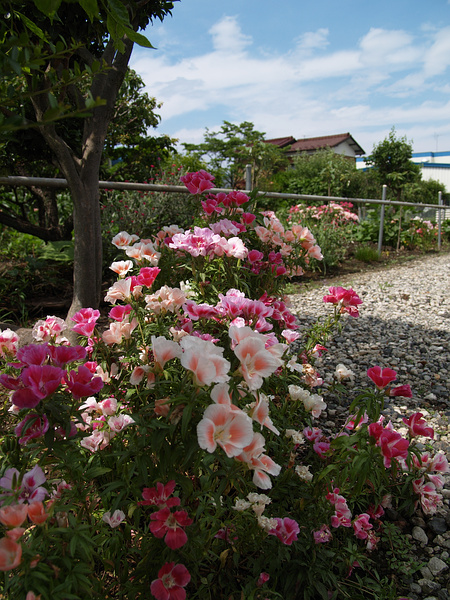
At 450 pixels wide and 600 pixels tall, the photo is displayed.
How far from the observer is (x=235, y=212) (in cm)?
202

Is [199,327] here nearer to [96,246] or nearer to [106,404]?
[106,404]

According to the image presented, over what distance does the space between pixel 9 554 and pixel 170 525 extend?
300 mm

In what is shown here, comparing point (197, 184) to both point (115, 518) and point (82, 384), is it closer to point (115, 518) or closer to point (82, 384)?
point (82, 384)

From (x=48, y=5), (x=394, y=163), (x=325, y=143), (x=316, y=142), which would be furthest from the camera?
(x=316, y=142)

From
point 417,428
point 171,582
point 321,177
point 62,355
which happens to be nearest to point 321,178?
point 321,177

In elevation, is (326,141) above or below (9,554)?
above

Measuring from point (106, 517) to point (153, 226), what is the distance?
3.98 m

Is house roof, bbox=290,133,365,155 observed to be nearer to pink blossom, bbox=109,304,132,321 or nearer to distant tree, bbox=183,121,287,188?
distant tree, bbox=183,121,287,188

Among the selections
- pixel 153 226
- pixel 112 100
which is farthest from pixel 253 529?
pixel 153 226

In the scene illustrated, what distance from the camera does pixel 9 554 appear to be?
0.69 m

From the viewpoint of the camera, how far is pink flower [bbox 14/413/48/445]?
821 millimetres

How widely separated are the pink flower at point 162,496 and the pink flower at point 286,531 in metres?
0.34

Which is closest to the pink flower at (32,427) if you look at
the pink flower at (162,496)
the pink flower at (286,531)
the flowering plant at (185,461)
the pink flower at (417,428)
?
the flowering plant at (185,461)

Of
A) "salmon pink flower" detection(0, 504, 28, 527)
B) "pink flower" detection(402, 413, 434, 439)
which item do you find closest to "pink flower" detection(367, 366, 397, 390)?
"pink flower" detection(402, 413, 434, 439)
